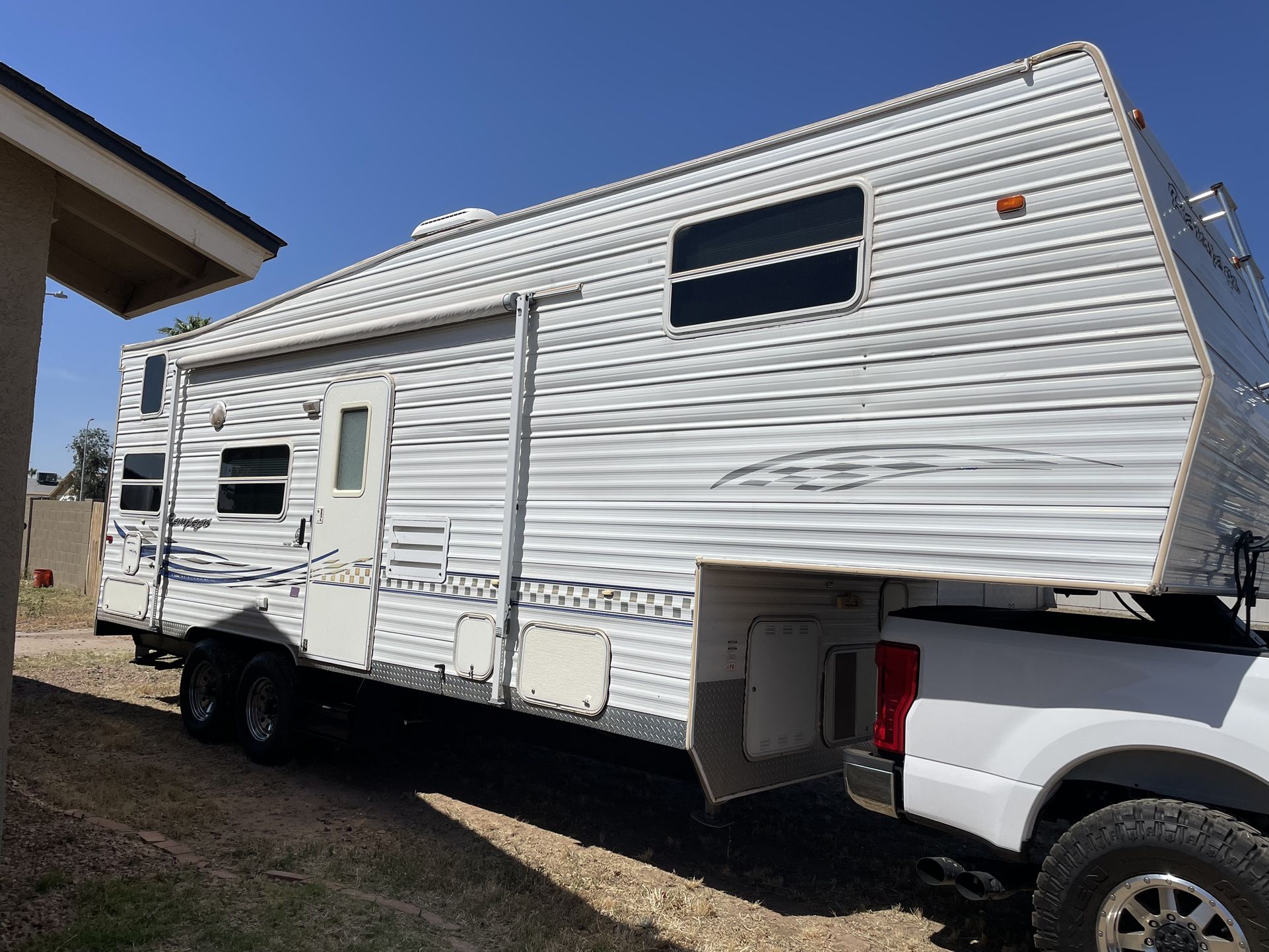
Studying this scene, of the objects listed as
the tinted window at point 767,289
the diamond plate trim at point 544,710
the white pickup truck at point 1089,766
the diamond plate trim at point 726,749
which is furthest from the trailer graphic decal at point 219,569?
the white pickup truck at point 1089,766

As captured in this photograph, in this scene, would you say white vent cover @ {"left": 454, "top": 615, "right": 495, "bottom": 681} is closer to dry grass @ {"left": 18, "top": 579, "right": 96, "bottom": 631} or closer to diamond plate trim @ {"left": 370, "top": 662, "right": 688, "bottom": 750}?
diamond plate trim @ {"left": 370, "top": 662, "right": 688, "bottom": 750}

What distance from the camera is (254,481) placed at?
7234mm

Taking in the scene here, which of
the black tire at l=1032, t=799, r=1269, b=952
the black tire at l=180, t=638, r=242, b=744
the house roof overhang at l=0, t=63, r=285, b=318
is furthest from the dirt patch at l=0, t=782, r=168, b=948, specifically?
the black tire at l=1032, t=799, r=1269, b=952

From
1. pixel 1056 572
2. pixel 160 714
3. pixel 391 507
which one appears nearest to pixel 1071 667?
pixel 1056 572

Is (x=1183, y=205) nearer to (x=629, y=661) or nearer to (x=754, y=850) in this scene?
(x=629, y=661)

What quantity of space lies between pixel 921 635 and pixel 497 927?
2361 mm

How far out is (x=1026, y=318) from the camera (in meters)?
3.67

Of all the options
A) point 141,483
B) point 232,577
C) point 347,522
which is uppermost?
point 141,483

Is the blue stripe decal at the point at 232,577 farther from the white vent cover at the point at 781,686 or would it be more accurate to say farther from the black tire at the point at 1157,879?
the black tire at the point at 1157,879

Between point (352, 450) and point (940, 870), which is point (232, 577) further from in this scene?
point (940, 870)

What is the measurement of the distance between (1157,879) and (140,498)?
831 centimetres

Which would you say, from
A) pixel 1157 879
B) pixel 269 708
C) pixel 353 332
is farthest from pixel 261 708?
pixel 1157 879

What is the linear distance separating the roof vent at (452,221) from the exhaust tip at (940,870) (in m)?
4.40

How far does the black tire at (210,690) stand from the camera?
7.30 m
